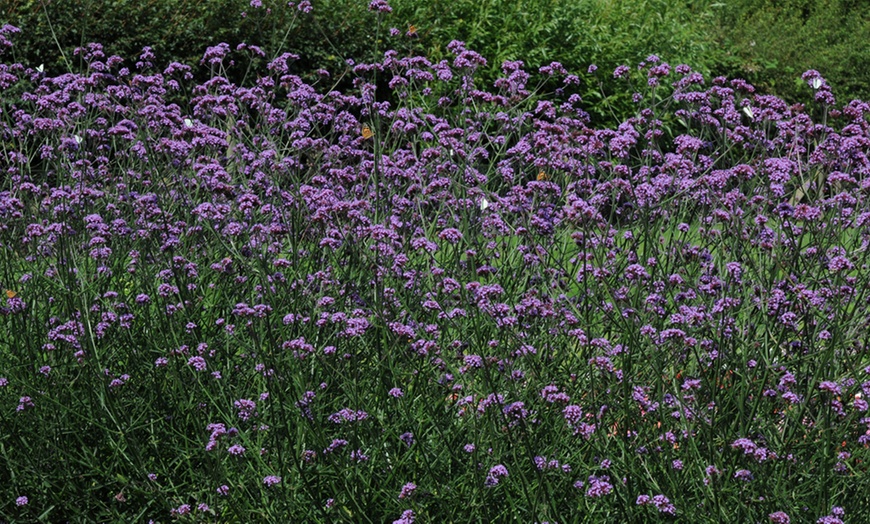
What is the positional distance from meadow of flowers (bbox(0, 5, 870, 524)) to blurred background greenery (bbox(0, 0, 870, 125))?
180cm

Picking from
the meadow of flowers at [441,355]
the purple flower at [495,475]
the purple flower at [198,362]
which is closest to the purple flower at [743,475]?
the meadow of flowers at [441,355]

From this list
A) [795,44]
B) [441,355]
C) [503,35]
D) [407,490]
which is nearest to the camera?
[407,490]

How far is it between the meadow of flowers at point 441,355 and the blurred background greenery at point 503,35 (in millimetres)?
1800

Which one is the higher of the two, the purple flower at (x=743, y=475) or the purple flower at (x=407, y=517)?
the purple flower at (x=743, y=475)

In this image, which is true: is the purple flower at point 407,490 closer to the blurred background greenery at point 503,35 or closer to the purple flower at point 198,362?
the purple flower at point 198,362

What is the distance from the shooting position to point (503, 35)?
30.0 feet

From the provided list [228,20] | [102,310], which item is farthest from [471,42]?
[102,310]

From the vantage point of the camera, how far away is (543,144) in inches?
173

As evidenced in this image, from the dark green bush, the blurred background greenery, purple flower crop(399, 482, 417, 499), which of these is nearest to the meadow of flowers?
purple flower crop(399, 482, 417, 499)

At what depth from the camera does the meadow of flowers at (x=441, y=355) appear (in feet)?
9.62

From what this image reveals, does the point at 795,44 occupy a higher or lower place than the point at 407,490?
lower

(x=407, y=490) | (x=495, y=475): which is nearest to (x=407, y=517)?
(x=407, y=490)

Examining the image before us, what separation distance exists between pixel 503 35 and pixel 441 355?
643cm

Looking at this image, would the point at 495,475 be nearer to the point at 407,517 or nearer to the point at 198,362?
the point at 407,517
